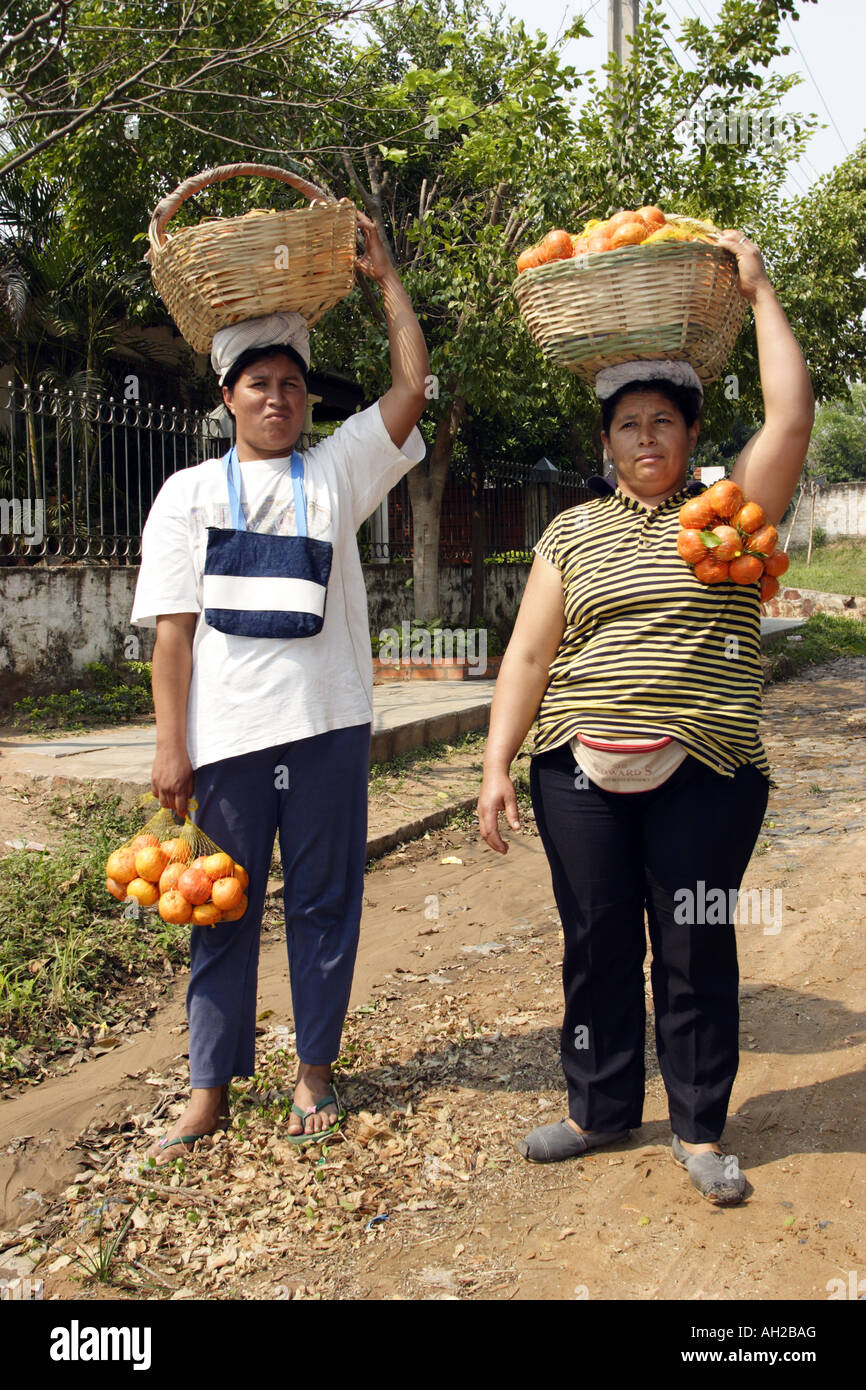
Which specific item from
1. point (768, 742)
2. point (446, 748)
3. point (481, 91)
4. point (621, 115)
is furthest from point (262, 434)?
point (481, 91)

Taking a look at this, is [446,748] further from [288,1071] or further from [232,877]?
[232,877]

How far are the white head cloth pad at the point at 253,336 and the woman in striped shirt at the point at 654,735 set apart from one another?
824 millimetres

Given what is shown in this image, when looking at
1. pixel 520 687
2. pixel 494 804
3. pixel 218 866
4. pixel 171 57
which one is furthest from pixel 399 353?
pixel 171 57

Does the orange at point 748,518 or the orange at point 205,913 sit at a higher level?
the orange at point 748,518

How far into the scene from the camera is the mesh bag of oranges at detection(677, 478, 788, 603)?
2426 mm

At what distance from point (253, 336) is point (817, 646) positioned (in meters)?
13.8

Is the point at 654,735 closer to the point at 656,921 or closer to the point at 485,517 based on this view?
the point at 656,921

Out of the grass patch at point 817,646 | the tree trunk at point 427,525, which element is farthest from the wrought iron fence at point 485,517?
the grass patch at point 817,646

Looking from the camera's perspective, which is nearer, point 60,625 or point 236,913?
point 236,913

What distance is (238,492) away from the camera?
2.84 m

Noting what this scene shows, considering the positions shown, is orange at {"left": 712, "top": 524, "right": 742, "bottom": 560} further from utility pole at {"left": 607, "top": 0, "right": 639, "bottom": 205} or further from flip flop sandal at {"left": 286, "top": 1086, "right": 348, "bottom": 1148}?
utility pole at {"left": 607, "top": 0, "right": 639, "bottom": 205}

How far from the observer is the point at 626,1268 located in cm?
238

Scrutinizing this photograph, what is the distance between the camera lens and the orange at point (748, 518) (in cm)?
244

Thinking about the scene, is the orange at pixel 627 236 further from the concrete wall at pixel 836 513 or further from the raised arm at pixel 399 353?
the concrete wall at pixel 836 513
